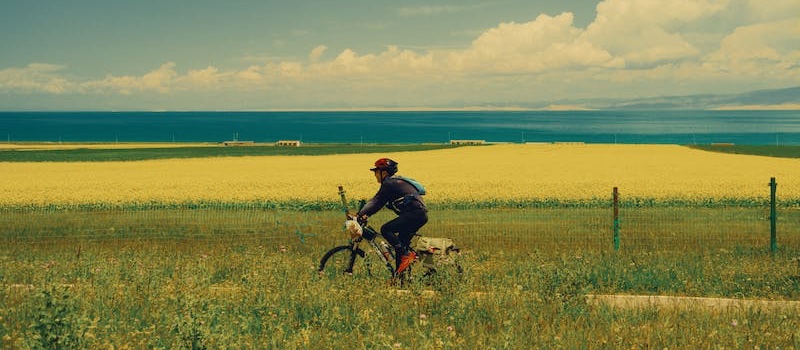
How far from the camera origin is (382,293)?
10047mm

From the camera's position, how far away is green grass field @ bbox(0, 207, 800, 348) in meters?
7.83

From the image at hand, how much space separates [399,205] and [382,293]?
136 centimetres

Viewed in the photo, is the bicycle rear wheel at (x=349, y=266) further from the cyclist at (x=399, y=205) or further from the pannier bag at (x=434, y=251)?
the pannier bag at (x=434, y=251)

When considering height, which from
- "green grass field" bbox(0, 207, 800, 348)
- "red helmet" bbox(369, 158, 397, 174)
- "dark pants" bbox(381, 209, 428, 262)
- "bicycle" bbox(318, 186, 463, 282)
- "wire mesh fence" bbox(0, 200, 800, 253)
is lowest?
"wire mesh fence" bbox(0, 200, 800, 253)

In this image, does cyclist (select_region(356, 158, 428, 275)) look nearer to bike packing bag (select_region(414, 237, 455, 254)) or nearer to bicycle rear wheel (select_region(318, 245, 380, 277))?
bike packing bag (select_region(414, 237, 455, 254))

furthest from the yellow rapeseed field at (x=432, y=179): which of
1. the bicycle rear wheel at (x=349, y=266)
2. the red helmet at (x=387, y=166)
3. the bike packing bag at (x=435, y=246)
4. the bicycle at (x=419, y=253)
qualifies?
the red helmet at (x=387, y=166)

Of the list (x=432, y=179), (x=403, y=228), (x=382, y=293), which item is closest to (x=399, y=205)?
(x=403, y=228)

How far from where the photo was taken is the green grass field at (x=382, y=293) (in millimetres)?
7828

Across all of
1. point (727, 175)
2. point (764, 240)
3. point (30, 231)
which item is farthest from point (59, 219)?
point (727, 175)

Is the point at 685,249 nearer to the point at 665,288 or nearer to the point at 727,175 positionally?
the point at 665,288

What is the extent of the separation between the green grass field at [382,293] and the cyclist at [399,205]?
0.77 metres

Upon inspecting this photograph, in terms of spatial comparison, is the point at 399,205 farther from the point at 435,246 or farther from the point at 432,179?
the point at 432,179

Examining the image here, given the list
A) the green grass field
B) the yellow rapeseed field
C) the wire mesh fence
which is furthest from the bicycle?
the yellow rapeseed field

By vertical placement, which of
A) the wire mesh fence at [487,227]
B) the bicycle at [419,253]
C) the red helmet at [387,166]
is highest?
the red helmet at [387,166]
